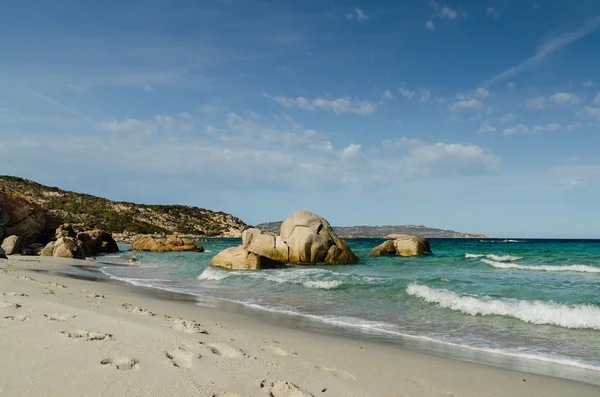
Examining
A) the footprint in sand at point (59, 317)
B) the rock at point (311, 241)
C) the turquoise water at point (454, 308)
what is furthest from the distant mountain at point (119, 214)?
the footprint in sand at point (59, 317)

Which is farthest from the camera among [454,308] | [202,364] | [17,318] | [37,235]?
[37,235]

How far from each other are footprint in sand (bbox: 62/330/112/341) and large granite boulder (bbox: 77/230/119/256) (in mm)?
36536

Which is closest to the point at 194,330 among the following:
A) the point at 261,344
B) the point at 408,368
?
the point at 261,344

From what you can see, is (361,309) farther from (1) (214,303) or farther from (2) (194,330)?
(2) (194,330)

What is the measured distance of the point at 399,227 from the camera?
188250 millimetres

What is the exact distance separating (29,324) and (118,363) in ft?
7.36

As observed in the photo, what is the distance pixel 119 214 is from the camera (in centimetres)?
9662

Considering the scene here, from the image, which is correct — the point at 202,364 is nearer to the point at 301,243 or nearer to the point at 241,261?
the point at 241,261

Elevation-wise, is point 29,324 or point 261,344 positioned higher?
point 29,324

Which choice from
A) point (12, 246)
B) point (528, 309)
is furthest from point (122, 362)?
point (12, 246)

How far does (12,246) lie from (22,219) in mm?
10121

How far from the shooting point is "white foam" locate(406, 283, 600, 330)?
32.7 feet

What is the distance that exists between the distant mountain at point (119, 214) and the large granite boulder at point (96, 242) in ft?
118

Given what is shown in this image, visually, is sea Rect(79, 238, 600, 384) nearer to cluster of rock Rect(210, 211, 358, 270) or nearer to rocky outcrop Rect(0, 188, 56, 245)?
cluster of rock Rect(210, 211, 358, 270)
